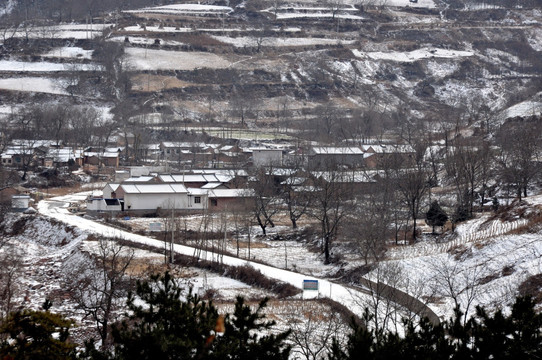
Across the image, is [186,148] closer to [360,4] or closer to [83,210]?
[83,210]

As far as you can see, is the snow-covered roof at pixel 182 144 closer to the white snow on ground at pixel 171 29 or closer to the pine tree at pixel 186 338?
the white snow on ground at pixel 171 29

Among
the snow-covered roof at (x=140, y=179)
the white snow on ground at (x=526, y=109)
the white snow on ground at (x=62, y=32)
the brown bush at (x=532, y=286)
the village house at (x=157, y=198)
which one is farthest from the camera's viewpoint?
the white snow on ground at (x=62, y=32)

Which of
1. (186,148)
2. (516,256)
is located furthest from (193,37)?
(516,256)

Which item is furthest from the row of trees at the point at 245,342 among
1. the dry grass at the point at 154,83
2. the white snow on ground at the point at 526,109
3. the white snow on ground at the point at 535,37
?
the white snow on ground at the point at 535,37

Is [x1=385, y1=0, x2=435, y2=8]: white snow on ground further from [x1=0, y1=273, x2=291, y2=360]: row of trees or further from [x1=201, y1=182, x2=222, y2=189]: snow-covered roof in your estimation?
[x1=0, y1=273, x2=291, y2=360]: row of trees

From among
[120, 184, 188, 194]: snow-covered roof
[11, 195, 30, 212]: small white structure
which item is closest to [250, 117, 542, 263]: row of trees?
[120, 184, 188, 194]: snow-covered roof

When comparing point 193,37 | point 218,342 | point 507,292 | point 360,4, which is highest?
point 360,4
